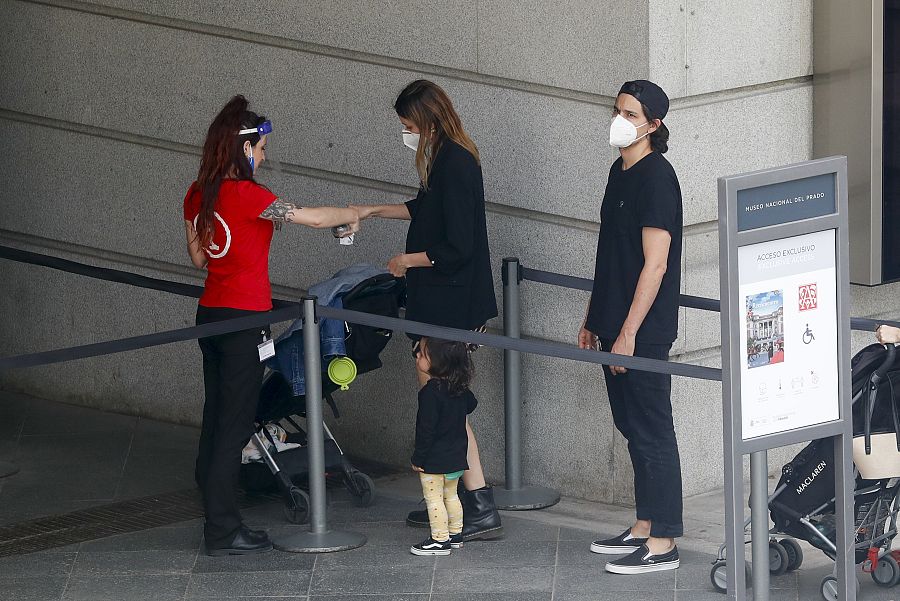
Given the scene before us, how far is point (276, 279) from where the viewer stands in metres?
9.22

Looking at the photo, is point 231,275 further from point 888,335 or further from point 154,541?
point 888,335

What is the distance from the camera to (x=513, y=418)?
7965mm

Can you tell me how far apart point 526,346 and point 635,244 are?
1.99 ft

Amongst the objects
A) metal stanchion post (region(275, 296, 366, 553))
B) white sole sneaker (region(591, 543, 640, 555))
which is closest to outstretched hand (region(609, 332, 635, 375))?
white sole sneaker (region(591, 543, 640, 555))

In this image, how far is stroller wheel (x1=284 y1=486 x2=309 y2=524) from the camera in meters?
7.71

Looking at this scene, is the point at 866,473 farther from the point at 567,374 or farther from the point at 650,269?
the point at 567,374

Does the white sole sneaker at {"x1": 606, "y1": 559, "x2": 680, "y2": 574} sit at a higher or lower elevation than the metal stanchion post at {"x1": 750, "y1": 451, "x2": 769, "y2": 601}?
lower

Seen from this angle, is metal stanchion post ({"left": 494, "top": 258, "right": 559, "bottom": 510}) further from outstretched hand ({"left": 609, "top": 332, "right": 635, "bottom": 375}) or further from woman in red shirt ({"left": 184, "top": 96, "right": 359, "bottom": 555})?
outstretched hand ({"left": 609, "top": 332, "right": 635, "bottom": 375})

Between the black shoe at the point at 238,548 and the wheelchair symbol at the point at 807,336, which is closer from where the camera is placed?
the wheelchair symbol at the point at 807,336

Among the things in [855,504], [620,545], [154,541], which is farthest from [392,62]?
[855,504]

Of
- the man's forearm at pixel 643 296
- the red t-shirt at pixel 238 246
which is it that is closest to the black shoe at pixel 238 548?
the red t-shirt at pixel 238 246

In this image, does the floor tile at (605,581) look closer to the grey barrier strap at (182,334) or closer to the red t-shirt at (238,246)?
the grey barrier strap at (182,334)

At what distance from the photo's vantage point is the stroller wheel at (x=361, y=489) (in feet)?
26.1

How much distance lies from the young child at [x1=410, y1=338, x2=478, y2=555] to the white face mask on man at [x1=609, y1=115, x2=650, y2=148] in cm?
115
